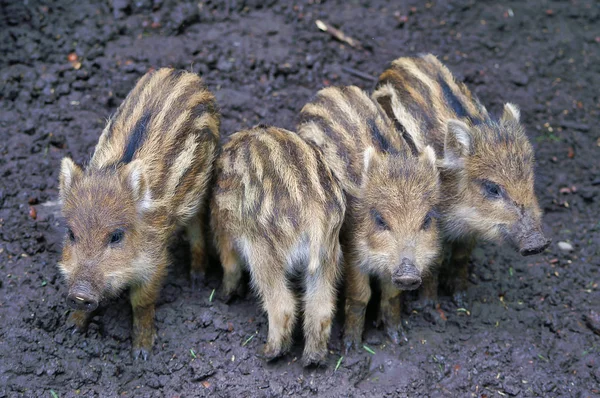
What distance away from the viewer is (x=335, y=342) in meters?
5.10

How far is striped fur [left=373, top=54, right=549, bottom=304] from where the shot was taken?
16.6 ft

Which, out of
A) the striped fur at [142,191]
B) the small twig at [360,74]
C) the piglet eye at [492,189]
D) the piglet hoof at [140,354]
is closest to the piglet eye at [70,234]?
the striped fur at [142,191]

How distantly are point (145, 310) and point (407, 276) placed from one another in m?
1.66

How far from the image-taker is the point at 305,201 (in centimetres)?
464

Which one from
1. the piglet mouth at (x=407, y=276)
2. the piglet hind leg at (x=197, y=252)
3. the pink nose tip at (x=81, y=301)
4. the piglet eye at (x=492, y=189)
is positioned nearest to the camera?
the pink nose tip at (x=81, y=301)

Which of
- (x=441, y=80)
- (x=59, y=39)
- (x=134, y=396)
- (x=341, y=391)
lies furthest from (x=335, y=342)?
(x=59, y=39)

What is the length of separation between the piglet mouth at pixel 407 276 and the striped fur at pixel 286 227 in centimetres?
43

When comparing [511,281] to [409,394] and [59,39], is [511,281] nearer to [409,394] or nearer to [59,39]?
[409,394]

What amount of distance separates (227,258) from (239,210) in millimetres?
443

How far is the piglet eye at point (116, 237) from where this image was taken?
15.1ft

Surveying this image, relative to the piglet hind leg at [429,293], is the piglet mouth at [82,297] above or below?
above

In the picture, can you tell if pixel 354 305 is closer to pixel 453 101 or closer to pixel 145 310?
pixel 145 310

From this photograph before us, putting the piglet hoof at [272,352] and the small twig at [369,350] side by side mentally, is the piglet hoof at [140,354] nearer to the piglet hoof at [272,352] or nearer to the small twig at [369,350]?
the piglet hoof at [272,352]

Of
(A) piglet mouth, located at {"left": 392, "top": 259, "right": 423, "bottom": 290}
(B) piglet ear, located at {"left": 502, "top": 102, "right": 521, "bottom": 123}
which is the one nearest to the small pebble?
(B) piglet ear, located at {"left": 502, "top": 102, "right": 521, "bottom": 123}
